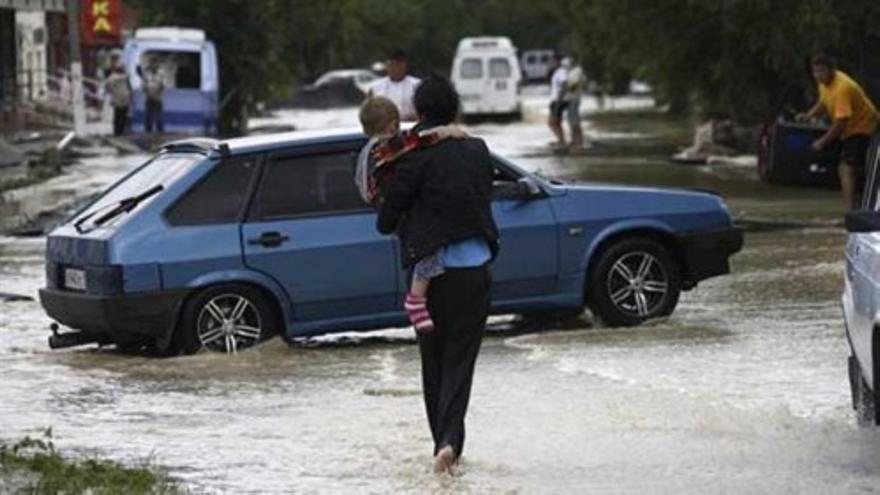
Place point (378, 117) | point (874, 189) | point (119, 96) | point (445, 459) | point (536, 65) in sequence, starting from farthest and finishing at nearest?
point (536, 65) < point (119, 96) < point (874, 189) < point (378, 117) < point (445, 459)

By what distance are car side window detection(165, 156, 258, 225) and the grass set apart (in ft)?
13.6

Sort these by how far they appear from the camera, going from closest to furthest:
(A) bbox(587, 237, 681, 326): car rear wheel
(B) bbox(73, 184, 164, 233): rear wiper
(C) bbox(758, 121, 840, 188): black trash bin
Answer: (B) bbox(73, 184, 164, 233): rear wiper, (A) bbox(587, 237, 681, 326): car rear wheel, (C) bbox(758, 121, 840, 188): black trash bin

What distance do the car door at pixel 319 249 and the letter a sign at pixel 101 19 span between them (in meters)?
38.3

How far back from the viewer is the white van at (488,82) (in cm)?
5519

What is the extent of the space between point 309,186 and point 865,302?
543 cm

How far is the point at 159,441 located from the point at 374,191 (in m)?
1.73

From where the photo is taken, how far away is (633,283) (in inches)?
550

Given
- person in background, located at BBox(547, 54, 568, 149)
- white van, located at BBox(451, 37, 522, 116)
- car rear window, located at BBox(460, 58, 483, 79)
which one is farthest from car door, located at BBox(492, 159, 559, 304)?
car rear window, located at BBox(460, 58, 483, 79)

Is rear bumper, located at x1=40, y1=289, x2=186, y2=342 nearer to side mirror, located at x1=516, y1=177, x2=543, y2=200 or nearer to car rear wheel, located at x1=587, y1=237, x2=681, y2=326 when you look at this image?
side mirror, located at x1=516, y1=177, x2=543, y2=200

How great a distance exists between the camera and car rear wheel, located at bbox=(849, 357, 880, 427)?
30.4 feet

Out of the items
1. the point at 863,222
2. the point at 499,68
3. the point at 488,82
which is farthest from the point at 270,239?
the point at 499,68

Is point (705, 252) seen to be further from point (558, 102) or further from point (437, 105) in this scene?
point (558, 102)

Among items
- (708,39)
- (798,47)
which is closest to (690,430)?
(798,47)

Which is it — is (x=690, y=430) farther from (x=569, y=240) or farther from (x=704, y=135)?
(x=704, y=135)
